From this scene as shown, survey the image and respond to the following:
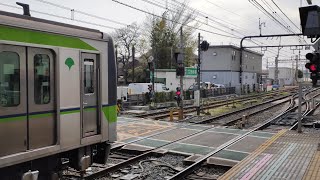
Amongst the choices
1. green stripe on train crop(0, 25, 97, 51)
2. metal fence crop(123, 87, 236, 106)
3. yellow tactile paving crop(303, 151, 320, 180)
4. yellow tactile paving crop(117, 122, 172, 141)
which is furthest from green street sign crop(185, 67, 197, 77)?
green stripe on train crop(0, 25, 97, 51)

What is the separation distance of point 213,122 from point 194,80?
2652cm

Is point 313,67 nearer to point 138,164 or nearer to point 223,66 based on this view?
point 138,164

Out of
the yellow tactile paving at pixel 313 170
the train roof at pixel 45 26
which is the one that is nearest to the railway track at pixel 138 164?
the yellow tactile paving at pixel 313 170

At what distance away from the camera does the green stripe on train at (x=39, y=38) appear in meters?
5.69

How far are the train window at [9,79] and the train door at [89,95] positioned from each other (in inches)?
59.8

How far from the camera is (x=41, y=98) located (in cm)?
635

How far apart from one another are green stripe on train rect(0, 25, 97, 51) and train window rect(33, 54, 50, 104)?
0.89 feet

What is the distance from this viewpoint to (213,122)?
20750 millimetres

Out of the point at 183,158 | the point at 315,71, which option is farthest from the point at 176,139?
the point at 315,71

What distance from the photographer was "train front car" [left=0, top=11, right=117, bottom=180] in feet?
19.0

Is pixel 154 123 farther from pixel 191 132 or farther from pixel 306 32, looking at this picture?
pixel 306 32

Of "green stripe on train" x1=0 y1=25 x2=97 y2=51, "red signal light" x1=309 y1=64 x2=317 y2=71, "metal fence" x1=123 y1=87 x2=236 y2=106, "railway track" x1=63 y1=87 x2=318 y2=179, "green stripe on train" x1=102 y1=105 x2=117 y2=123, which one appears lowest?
"railway track" x1=63 y1=87 x2=318 y2=179

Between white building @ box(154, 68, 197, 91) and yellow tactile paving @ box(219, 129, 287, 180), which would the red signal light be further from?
white building @ box(154, 68, 197, 91)

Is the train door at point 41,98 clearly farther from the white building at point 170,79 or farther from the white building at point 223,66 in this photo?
the white building at point 223,66
